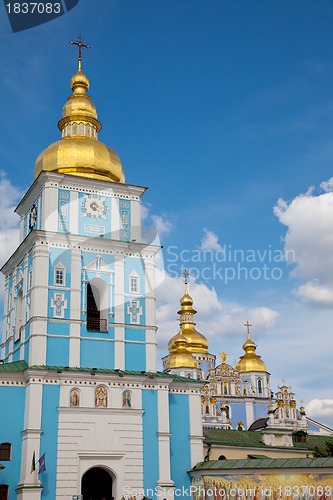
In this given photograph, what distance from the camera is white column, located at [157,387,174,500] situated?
78.6ft

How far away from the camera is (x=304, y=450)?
104 ft

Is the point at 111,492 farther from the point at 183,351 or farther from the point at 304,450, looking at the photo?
the point at 183,351

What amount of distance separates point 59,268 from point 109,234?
246 centimetres

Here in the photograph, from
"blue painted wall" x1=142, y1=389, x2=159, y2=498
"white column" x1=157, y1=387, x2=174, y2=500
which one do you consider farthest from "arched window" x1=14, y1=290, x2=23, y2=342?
"white column" x1=157, y1=387, x2=174, y2=500

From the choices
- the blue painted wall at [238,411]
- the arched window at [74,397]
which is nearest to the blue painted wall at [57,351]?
the arched window at [74,397]

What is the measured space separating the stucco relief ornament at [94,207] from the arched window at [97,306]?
247cm

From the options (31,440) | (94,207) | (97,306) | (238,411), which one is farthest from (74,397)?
(238,411)

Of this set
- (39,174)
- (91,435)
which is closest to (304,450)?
(91,435)

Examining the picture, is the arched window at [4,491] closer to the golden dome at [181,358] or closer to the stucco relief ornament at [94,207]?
the stucco relief ornament at [94,207]

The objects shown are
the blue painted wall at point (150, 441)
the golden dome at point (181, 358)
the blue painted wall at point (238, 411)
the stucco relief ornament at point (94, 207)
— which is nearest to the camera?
the blue painted wall at point (150, 441)

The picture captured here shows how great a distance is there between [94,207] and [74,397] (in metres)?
7.18

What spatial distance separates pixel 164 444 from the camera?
80.3 ft

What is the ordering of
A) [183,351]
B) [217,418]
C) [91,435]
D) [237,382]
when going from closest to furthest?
[91,435] < [217,418] < [183,351] < [237,382]

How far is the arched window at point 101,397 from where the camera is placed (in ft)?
79.4
